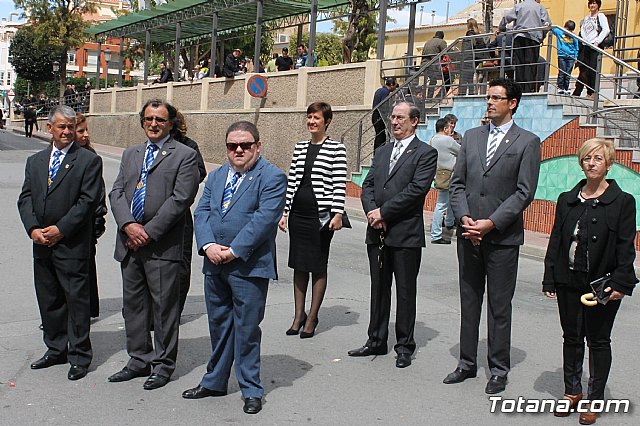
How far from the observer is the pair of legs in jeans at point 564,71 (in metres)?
14.1

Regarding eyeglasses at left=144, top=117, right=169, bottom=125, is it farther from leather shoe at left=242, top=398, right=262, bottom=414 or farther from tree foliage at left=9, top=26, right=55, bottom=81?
tree foliage at left=9, top=26, right=55, bottom=81

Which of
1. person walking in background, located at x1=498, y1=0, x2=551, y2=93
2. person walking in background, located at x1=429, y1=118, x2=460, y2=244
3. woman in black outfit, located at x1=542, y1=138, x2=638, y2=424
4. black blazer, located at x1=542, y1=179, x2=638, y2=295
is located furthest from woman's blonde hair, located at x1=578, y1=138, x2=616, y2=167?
person walking in background, located at x1=498, y1=0, x2=551, y2=93

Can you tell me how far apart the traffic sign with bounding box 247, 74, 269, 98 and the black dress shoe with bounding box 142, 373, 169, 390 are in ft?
59.0

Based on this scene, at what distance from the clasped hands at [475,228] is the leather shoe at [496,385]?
3.06ft

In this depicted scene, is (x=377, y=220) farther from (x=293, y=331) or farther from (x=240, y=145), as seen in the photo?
(x=240, y=145)

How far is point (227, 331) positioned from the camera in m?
5.08

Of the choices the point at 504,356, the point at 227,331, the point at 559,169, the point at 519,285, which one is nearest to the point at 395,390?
the point at 504,356

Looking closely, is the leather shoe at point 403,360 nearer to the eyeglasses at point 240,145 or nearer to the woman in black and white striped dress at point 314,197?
the woman in black and white striped dress at point 314,197

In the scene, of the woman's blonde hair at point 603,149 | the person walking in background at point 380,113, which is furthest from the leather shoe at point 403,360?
the person walking in background at point 380,113

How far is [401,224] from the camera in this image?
6027 millimetres

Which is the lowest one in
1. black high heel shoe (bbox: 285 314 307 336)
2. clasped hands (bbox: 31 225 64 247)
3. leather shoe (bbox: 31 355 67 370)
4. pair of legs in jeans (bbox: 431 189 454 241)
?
leather shoe (bbox: 31 355 67 370)

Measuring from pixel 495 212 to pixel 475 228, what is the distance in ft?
0.56

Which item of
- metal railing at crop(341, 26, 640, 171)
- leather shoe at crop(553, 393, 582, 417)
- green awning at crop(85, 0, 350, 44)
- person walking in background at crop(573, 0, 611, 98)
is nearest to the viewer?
leather shoe at crop(553, 393, 582, 417)

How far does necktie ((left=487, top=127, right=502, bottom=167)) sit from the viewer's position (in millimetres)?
5500
